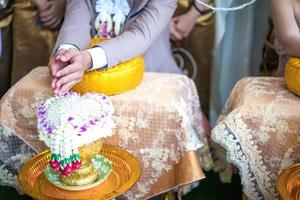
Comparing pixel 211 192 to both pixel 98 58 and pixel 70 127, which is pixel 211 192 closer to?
pixel 98 58

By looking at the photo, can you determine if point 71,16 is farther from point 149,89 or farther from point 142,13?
point 149,89

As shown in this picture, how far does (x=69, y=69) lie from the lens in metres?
1.16

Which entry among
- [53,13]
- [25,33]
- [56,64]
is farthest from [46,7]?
[56,64]

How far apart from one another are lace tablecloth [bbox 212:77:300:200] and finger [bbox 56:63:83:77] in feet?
1.20

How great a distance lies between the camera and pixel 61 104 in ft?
3.38

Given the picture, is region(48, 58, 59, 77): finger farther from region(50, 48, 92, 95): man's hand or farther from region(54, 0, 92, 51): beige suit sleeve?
region(54, 0, 92, 51): beige suit sleeve

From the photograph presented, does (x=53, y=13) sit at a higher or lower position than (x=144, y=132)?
higher

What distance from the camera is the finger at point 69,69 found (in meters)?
1.15

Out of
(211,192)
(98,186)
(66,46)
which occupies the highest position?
(66,46)

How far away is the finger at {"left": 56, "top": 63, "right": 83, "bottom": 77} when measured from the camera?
45.2 inches

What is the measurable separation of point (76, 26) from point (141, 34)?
18 cm

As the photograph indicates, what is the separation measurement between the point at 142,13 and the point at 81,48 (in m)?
0.22

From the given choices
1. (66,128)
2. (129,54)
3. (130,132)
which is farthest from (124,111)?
(66,128)

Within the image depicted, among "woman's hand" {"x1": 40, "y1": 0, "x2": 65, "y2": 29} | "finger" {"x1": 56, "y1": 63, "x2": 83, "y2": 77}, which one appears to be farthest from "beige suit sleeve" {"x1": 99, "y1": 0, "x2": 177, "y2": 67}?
"woman's hand" {"x1": 40, "y1": 0, "x2": 65, "y2": 29}
